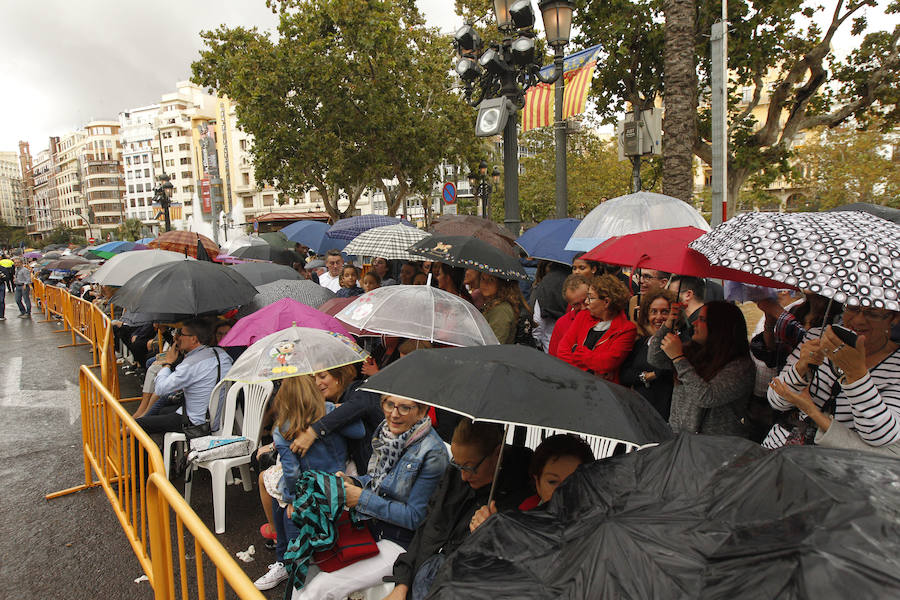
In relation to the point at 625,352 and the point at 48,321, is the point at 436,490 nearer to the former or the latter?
the point at 625,352

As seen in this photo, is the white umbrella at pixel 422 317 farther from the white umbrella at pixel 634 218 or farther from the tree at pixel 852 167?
the tree at pixel 852 167

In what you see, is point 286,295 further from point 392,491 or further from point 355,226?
point 355,226

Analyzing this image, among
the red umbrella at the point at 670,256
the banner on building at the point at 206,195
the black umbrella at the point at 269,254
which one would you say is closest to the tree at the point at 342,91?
the black umbrella at the point at 269,254

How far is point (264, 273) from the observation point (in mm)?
7992

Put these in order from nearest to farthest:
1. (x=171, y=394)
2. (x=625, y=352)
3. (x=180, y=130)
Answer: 1. (x=625, y=352)
2. (x=171, y=394)
3. (x=180, y=130)

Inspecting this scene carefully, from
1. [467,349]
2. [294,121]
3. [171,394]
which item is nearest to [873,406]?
[467,349]

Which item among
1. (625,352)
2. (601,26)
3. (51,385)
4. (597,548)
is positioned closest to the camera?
(597,548)

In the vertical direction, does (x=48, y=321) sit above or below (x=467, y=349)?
below

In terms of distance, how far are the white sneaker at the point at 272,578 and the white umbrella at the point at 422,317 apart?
5.34 ft

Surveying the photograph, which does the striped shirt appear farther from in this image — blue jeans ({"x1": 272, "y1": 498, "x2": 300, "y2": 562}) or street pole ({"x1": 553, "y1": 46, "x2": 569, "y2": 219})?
street pole ({"x1": 553, "y1": 46, "x2": 569, "y2": 219})

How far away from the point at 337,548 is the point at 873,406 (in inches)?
98.6

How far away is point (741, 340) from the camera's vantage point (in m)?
3.42

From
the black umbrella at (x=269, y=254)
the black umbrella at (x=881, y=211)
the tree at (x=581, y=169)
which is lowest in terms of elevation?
the black umbrella at (x=269, y=254)

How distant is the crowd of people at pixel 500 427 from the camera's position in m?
2.56
